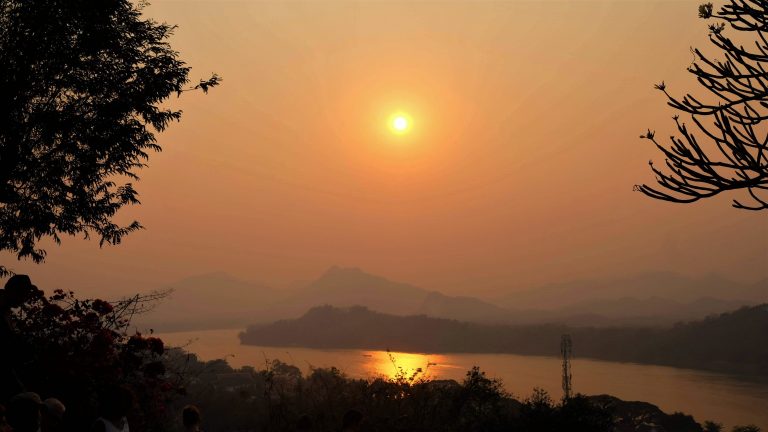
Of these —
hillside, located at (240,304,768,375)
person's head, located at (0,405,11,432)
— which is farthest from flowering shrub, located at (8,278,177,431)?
hillside, located at (240,304,768,375)

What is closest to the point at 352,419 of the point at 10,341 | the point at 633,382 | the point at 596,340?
the point at 10,341

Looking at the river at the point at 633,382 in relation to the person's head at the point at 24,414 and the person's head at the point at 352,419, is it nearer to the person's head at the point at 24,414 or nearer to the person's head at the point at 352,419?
the person's head at the point at 352,419

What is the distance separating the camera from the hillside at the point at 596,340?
435 ft

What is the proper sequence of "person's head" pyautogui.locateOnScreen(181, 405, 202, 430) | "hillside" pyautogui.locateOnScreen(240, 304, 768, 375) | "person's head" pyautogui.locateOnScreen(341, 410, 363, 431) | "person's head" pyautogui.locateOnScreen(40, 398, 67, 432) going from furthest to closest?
1. "hillside" pyautogui.locateOnScreen(240, 304, 768, 375)
2. "person's head" pyautogui.locateOnScreen(341, 410, 363, 431)
3. "person's head" pyautogui.locateOnScreen(181, 405, 202, 430)
4. "person's head" pyautogui.locateOnScreen(40, 398, 67, 432)

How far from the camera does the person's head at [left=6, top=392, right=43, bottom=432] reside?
4.98 m

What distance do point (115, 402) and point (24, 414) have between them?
35.7 inches

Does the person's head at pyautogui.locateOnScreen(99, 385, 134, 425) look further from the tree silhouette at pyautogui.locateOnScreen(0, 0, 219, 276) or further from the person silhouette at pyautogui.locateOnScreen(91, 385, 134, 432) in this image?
the tree silhouette at pyautogui.locateOnScreen(0, 0, 219, 276)

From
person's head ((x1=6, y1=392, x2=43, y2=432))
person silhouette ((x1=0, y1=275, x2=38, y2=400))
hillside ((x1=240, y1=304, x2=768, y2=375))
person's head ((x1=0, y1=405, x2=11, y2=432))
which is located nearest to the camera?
person's head ((x1=0, y1=405, x2=11, y2=432))

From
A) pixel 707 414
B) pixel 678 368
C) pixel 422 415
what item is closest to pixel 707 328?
pixel 678 368

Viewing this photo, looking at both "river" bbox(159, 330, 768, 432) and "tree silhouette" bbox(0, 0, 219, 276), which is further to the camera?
"river" bbox(159, 330, 768, 432)

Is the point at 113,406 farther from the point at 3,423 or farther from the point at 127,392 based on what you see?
the point at 3,423

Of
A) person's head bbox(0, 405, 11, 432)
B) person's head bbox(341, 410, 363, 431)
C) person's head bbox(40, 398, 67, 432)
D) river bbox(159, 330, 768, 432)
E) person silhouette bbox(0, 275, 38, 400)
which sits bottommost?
river bbox(159, 330, 768, 432)

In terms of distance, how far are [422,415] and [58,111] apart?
11588 mm

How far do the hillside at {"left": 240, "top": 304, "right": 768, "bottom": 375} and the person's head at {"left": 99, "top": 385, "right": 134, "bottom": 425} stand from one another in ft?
461
